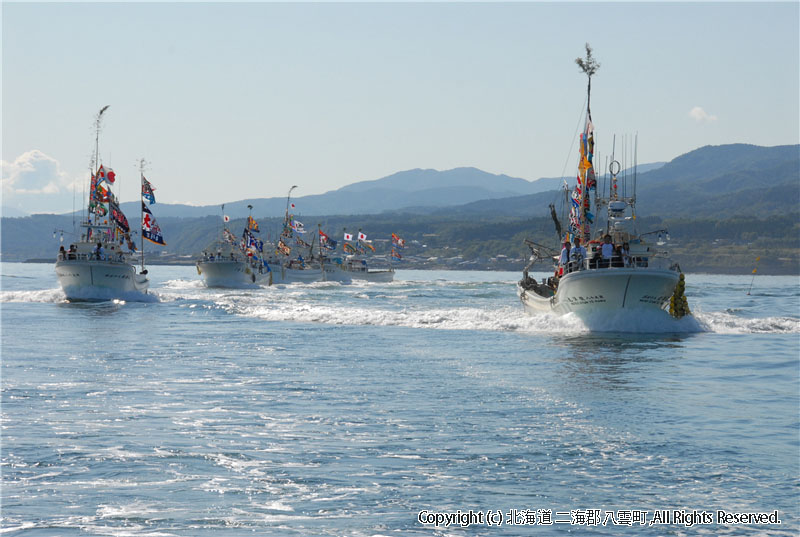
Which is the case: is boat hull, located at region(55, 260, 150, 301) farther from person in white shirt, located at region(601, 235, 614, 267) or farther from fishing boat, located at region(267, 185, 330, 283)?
fishing boat, located at region(267, 185, 330, 283)

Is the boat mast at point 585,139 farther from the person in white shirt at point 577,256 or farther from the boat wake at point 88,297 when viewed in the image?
the boat wake at point 88,297

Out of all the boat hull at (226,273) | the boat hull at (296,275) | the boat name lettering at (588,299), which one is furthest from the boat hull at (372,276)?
the boat name lettering at (588,299)

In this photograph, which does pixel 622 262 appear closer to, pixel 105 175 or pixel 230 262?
pixel 105 175

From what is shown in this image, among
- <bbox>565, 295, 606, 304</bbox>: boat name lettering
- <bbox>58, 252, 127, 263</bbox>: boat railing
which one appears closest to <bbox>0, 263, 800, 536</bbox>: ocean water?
<bbox>565, 295, 606, 304</bbox>: boat name lettering

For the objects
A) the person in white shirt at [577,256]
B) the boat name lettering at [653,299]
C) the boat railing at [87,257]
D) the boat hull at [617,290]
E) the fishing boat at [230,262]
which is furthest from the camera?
the fishing boat at [230,262]

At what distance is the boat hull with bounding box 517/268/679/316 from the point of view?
1379 inches

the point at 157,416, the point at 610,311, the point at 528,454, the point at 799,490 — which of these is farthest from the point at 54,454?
the point at 610,311

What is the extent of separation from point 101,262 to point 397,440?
168ft

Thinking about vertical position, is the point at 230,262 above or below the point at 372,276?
above

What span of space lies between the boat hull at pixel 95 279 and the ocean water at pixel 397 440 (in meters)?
31.6

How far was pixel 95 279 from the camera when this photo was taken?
61594mm

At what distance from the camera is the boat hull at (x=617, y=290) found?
3503 cm

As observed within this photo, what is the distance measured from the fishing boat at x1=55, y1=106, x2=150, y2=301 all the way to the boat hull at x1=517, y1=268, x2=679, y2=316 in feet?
120

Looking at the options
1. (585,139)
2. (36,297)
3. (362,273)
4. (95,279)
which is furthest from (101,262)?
(362,273)
